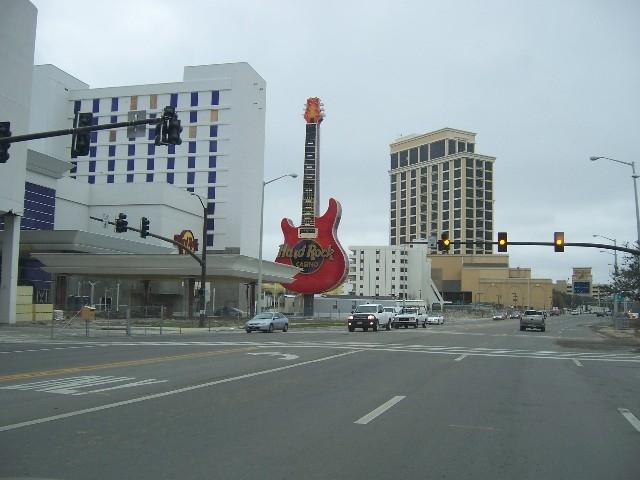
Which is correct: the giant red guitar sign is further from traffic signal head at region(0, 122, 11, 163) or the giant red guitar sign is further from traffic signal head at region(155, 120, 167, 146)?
traffic signal head at region(155, 120, 167, 146)

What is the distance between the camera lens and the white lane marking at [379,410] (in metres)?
9.64

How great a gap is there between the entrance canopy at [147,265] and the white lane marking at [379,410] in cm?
5148

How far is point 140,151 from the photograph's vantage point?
100125 millimetres

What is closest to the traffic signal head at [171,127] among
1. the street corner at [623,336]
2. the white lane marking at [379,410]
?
the white lane marking at [379,410]

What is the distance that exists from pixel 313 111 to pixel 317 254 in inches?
672

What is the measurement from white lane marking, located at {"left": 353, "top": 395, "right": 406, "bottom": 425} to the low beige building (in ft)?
559

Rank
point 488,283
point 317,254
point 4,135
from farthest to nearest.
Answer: point 488,283 → point 317,254 → point 4,135

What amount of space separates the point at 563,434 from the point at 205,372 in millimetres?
9028

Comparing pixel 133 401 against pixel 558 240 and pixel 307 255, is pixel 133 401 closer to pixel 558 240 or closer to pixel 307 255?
pixel 558 240

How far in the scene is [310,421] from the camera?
31.1 feet

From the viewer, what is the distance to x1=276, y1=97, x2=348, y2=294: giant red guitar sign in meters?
74.3

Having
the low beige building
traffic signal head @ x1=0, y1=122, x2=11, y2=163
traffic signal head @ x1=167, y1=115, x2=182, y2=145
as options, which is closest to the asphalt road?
traffic signal head @ x1=0, y1=122, x2=11, y2=163

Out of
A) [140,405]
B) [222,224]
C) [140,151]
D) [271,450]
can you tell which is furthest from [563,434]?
[140,151]

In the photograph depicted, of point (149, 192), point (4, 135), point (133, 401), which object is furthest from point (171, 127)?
point (149, 192)
